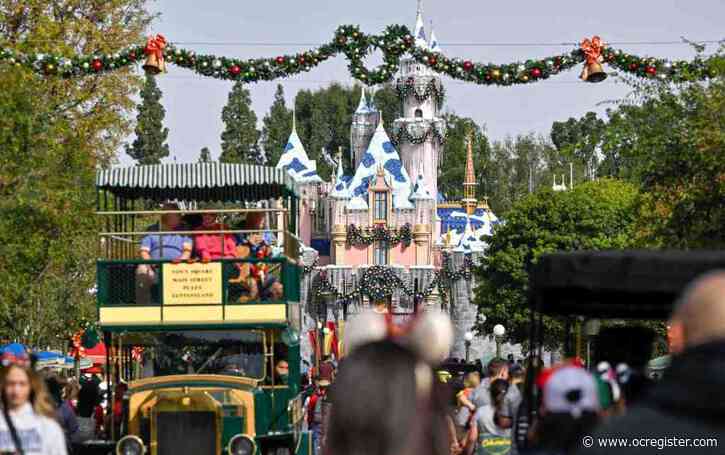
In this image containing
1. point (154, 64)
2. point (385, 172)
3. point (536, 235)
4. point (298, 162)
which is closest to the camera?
point (154, 64)

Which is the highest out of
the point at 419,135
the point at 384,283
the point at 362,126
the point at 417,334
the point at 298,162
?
the point at 362,126

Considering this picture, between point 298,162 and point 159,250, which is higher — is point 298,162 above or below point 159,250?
above

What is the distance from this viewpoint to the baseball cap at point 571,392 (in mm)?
5938

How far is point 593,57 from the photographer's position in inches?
845

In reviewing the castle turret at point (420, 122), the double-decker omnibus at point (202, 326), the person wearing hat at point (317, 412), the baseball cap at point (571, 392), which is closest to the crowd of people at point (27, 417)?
the baseball cap at point (571, 392)

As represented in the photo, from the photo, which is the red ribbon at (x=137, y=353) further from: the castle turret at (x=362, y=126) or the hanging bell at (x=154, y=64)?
the castle turret at (x=362, y=126)

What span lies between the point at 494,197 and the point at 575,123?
954 inches

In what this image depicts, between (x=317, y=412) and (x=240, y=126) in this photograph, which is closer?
(x=317, y=412)

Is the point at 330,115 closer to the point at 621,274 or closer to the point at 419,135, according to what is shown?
the point at 419,135

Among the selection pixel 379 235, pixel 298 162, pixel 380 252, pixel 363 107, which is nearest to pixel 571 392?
pixel 379 235

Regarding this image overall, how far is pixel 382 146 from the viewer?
11838cm

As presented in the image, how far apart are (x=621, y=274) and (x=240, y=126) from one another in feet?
426

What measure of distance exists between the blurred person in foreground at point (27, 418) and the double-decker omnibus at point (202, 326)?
8.97 metres

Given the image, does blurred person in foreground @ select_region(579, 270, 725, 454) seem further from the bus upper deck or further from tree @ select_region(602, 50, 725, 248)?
tree @ select_region(602, 50, 725, 248)
